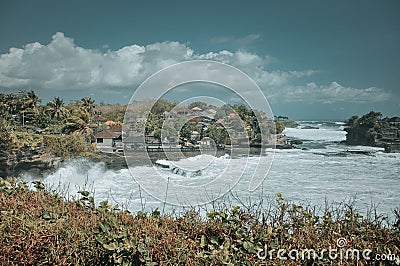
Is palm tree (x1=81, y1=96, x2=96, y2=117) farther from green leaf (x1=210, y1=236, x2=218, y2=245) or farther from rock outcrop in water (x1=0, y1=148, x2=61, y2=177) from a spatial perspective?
green leaf (x1=210, y1=236, x2=218, y2=245)

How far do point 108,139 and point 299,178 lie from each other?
37.8 ft

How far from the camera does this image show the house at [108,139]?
690 inches

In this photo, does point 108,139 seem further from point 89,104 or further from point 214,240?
point 214,240

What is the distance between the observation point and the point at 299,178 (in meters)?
9.72

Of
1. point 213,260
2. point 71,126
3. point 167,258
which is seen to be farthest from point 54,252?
point 71,126

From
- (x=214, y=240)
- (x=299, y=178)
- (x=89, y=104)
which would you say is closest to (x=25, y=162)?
(x=89, y=104)

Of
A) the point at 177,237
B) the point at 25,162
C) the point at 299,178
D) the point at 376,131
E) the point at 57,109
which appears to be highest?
the point at 57,109

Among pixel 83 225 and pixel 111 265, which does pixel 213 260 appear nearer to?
pixel 111 265

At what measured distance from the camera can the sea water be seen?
686 cm

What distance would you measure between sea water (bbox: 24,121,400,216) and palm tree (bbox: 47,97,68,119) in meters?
4.44

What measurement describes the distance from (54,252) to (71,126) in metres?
18.1

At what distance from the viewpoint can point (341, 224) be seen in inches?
55.0

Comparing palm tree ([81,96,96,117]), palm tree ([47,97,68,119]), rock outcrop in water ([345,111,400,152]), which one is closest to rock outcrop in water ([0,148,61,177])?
palm tree ([47,97,68,119])

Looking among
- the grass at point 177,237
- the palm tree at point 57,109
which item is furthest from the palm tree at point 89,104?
the grass at point 177,237
